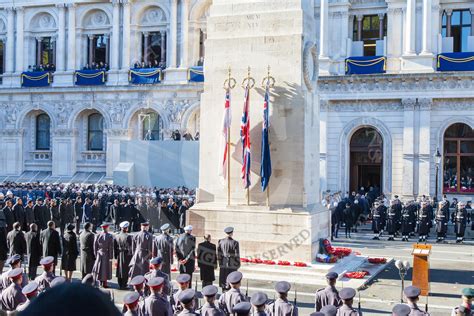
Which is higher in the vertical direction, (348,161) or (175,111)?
Answer: (175,111)

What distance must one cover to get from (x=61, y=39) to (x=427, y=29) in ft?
81.5

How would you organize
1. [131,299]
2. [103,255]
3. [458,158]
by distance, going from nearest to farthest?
[131,299] < [103,255] < [458,158]

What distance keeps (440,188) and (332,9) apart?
12300 mm

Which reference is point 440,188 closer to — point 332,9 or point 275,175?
point 332,9

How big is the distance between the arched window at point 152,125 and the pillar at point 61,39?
23.7 feet

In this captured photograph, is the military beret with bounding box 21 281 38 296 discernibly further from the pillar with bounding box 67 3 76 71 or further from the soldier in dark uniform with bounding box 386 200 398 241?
the pillar with bounding box 67 3 76 71

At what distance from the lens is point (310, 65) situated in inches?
694

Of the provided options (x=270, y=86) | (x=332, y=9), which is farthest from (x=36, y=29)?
(x=270, y=86)

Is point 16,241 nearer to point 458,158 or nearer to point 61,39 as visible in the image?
point 458,158

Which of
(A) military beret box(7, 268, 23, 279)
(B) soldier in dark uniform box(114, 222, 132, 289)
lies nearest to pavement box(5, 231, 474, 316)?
(B) soldier in dark uniform box(114, 222, 132, 289)

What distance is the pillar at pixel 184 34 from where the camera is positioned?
4138 centimetres

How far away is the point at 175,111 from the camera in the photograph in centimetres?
4103

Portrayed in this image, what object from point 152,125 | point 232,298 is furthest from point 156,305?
point 152,125

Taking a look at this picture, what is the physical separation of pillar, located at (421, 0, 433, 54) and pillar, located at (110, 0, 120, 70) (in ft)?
66.3
